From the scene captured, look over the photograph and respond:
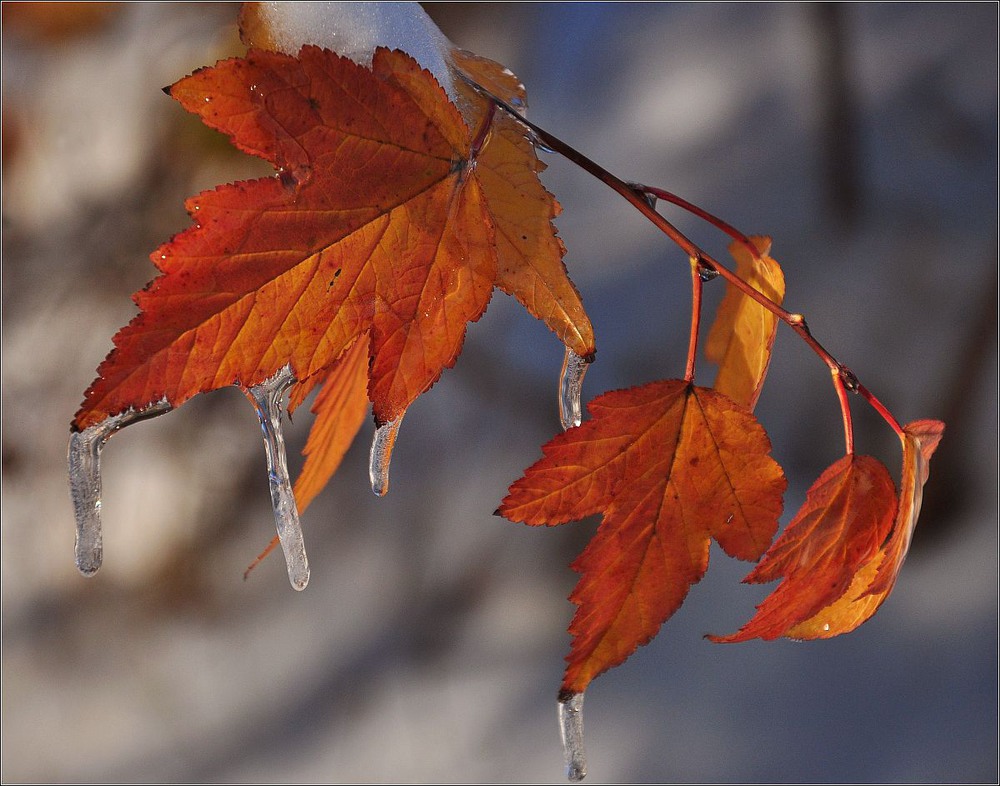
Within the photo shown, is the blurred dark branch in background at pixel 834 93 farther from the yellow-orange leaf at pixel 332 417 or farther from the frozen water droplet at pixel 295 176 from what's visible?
the frozen water droplet at pixel 295 176

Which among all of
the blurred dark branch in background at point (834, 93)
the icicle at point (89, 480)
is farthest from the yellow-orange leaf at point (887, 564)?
the blurred dark branch in background at point (834, 93)

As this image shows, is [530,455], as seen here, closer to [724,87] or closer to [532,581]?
[532,581]

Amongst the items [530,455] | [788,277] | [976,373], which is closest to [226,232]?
[530,455]

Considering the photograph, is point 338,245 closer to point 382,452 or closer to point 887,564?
point 382,452

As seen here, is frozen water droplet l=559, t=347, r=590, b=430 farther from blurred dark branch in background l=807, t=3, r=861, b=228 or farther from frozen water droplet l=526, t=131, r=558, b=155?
blurred dark branch in background l=807, t=3, r=861, b=228

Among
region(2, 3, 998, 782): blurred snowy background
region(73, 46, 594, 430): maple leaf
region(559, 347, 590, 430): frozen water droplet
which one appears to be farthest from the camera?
region(2, 3, 998, 782): blurred snowy background

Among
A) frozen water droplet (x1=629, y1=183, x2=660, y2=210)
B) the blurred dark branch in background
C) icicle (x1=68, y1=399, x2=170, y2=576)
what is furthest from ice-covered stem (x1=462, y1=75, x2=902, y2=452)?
the blurred dark branch in background
